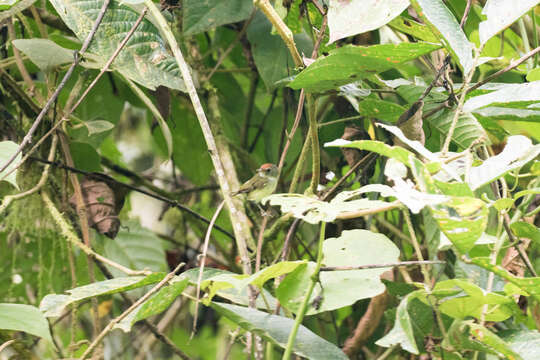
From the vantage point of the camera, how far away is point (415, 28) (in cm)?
94

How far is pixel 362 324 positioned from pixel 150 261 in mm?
466

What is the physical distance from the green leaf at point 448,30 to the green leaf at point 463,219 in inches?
8.3

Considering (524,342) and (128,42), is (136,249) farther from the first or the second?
(524,342)

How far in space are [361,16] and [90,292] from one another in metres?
0.42

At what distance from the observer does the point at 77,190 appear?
996 millimetres

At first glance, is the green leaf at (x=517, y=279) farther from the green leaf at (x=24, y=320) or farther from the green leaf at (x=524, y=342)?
the green leaf at (x=24, y=320)

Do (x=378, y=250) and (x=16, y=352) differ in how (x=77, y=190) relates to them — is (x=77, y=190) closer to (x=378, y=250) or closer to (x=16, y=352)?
(x=16, y=352)

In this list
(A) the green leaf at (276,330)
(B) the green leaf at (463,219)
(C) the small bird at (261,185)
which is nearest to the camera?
(B) the green leaf at (463,219)

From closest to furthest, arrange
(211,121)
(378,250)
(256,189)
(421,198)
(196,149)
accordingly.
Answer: (421,198), (378,250), (256,189), (211,121), (196,149)

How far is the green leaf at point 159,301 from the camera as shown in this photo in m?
0.63

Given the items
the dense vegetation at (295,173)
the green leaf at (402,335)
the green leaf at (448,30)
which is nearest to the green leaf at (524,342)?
the dense vegetation at (295,173)

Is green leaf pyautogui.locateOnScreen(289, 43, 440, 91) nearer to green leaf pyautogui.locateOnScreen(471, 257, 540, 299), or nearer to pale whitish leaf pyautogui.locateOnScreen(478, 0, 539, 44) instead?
pale whitish leaf pyautogui.locateOnScreen(478, 0, 539, 44)

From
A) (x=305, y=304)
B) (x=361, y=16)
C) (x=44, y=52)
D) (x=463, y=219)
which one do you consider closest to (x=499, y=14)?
(x=361, y=16)

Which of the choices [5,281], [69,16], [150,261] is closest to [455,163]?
[69,16]
